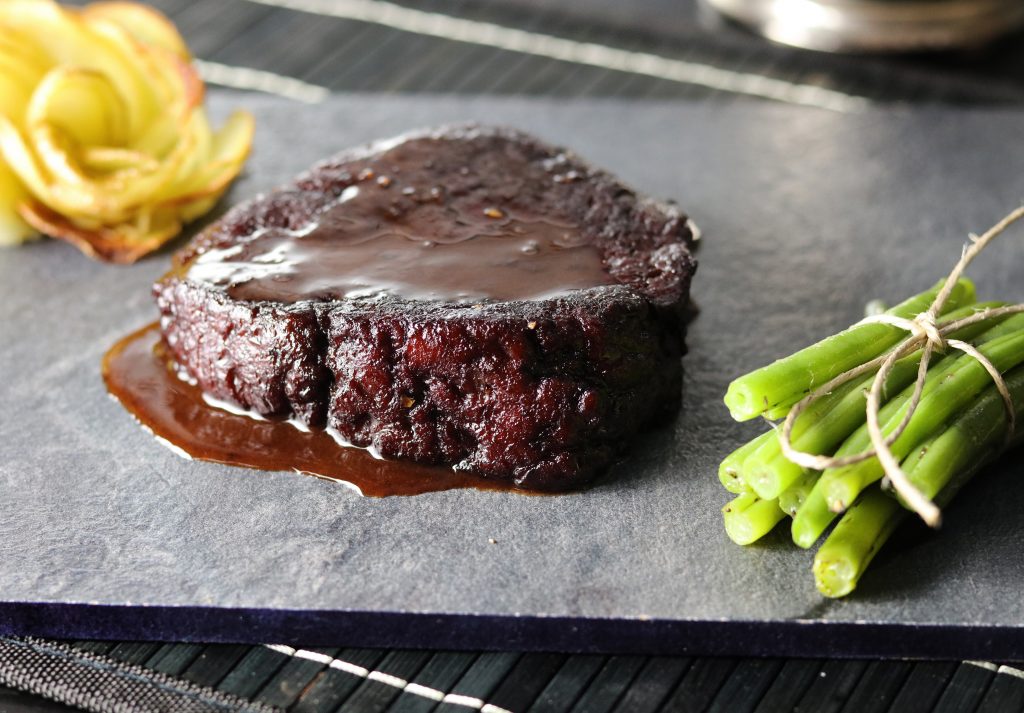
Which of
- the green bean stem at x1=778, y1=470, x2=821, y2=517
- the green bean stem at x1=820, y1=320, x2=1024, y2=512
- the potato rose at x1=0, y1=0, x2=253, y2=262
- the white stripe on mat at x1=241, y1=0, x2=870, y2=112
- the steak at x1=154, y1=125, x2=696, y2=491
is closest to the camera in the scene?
the green bean stem at x1=820, y1=320, x2=1024, y2=512

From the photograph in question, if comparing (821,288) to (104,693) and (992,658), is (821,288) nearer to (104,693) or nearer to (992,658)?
(992,658)

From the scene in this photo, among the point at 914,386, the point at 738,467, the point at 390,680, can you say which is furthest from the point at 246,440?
the point at 914,386

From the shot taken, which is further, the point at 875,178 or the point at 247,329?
the point at 875,178

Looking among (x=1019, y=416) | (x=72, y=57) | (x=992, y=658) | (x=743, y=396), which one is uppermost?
(x=72, y=57)

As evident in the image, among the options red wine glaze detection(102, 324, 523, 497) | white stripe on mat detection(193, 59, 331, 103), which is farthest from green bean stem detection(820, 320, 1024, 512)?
white stripe on mat detection(193, 59, 331, 103)

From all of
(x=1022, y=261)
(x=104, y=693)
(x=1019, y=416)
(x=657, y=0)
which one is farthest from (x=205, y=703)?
(x=657, y=0)

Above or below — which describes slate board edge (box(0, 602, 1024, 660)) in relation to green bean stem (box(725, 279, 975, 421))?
below

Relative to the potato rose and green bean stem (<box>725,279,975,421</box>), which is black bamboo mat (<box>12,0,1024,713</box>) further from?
the potato rose
